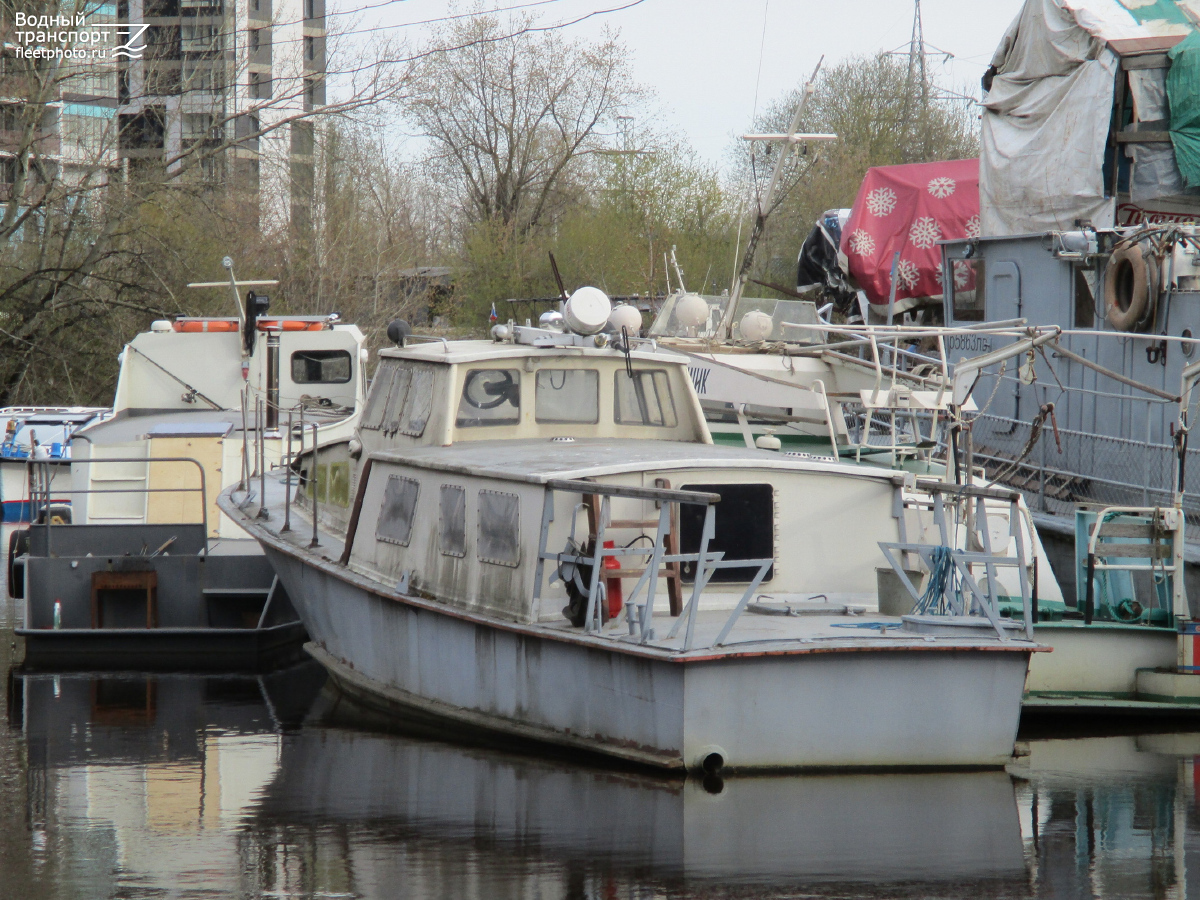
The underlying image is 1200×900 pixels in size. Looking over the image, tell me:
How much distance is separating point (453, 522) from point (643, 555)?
1333 millimetres

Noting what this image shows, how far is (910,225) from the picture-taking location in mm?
23562

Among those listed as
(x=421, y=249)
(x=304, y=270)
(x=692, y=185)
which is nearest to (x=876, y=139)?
A: (x=692, y=185)

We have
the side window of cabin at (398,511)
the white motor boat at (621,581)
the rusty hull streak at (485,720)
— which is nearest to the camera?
the white motor boat at (621,581)

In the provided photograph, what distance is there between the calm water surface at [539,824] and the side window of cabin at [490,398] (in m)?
2.36

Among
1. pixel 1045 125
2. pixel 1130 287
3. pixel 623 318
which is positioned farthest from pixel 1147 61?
pixel 623 318

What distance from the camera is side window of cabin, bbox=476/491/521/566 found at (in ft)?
27.5

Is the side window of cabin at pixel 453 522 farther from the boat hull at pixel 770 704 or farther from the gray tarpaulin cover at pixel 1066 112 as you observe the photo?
the gray tarpaulin cover at pixel 1066 112

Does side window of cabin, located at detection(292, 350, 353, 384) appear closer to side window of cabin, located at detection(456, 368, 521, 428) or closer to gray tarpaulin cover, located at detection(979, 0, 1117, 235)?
side window of cabin, located at detection(456, 368, 521, 428)

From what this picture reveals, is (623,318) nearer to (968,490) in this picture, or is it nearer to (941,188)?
(968,490)

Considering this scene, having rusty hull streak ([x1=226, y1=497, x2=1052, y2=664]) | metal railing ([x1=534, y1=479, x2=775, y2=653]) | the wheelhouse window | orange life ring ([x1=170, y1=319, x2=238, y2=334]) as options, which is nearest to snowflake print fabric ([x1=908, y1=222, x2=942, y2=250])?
the wheelhouse window

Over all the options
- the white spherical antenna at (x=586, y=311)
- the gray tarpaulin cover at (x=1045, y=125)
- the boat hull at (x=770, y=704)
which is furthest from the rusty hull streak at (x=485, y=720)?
the gray tarpaulin cover at (x=1045, y=125)

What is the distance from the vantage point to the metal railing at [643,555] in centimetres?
733

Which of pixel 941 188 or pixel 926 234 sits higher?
pixel 941 188

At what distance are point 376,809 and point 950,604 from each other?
11.6 feet
